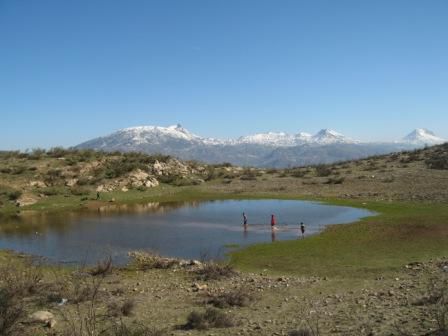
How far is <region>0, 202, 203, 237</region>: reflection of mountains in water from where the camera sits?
35281mm

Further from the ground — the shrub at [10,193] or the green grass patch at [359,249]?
the shrub at [10,193]

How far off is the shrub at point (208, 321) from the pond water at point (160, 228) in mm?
9108

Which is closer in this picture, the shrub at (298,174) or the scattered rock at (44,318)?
the scattered rock at (44,318)

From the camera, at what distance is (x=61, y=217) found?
41.7 m

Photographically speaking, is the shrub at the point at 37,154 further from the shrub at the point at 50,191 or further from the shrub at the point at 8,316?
the shrub at the point at 8,316

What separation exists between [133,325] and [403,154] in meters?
75.8

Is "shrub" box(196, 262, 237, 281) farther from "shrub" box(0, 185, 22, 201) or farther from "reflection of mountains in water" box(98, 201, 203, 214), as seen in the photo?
"shrub" box(0, 185, 22, 201)

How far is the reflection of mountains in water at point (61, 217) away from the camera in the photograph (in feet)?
116

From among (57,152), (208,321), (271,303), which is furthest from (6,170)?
(208,321)

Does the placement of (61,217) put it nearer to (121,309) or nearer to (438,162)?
(121,309)

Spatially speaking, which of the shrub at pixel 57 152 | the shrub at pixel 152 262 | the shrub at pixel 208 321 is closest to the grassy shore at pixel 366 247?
the shrub at pixel 152 262

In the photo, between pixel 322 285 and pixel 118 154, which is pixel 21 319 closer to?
pixel 322 285

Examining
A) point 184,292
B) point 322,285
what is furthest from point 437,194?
point 184,292

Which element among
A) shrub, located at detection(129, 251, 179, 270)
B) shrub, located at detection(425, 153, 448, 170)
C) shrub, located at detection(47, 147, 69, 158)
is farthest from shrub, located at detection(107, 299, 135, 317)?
shrub, located at detection(425, 153, 448, 170)
